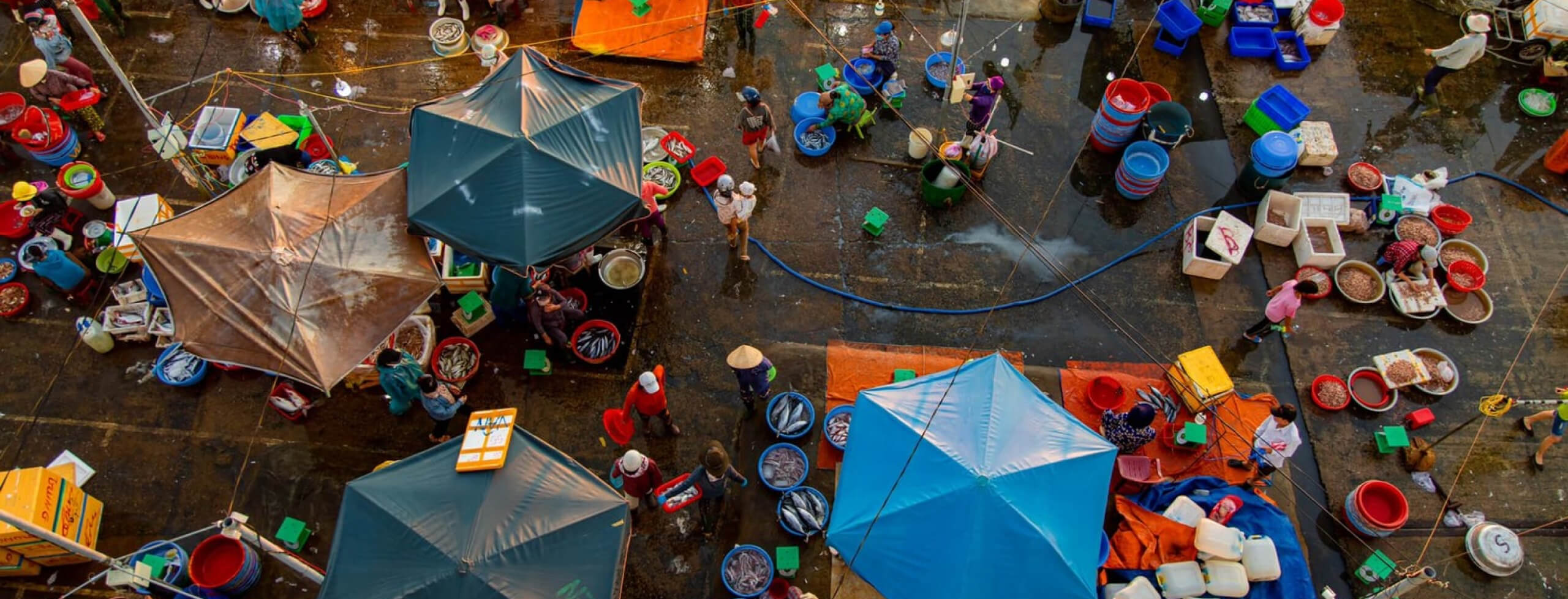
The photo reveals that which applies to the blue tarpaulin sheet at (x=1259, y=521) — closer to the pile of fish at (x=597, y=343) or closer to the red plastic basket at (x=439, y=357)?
the pile of fish at (x=597, y=343)

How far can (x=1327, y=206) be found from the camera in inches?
425

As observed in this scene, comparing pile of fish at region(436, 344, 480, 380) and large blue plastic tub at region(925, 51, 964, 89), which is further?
large blue plastic tub at region(925, 51, 964, 89)

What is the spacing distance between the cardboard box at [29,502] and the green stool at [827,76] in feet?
32.5

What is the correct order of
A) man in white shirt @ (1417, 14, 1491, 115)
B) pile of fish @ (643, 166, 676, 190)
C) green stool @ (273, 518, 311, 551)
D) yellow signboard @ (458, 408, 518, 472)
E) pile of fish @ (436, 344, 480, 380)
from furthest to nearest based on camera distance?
man in white shirt @ (1417, 14, 1491, 115), pile of fish @ (643, 166, 676, 190), pile of fish @ (436, 344, 480, 380), green stool @ (273, 518, 311, 551), yellow signboard @ (458, 408, 518, 472)

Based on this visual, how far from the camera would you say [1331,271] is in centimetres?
1055

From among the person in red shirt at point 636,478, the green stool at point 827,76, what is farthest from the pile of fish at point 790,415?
the green stool at point 827,76

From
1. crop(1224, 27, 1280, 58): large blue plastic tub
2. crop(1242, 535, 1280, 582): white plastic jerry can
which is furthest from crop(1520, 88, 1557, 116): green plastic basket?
crop(1242, 535, 1280, 582): white plastic jerry can

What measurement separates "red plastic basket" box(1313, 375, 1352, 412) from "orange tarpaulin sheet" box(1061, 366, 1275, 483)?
529 mm

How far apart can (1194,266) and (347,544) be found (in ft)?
32.7

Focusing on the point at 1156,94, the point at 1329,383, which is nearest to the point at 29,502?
the point at 1329,383

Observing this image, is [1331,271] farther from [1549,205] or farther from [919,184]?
[919,184]

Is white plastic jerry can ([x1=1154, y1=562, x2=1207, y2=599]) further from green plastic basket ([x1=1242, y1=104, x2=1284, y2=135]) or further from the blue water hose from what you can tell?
green plastic basket ([x1=1242, y1=104, x2=1284, y2=135])

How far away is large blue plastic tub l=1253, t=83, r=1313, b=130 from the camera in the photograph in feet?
37.2

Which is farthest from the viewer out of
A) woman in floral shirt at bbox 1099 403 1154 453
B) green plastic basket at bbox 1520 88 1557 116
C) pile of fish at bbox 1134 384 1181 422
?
green plastic basket at bbox 1520 88 1557 116
